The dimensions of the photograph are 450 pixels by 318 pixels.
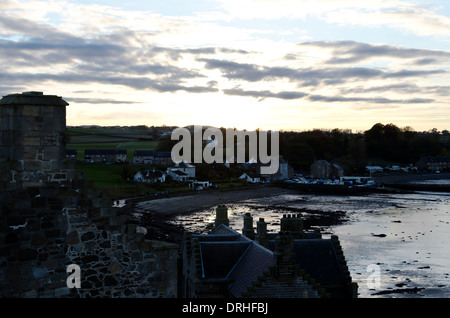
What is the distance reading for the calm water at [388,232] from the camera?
33531 mm

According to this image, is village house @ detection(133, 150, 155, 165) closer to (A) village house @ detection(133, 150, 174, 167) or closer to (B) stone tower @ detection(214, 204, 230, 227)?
(A) village house @ detection(133, 150, 174, 167)

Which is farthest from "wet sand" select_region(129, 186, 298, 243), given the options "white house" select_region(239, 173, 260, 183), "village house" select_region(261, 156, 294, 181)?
"village house" select_region(261, 156, 294, 181)

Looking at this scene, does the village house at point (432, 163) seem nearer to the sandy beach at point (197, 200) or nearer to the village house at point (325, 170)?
the village house at point (325, 170)

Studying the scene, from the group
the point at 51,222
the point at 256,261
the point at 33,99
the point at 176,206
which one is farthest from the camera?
the point at 176,206

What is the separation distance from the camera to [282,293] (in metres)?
14.7

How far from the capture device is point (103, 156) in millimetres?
140250

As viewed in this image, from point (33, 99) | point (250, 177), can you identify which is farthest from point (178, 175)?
point (33, 99)

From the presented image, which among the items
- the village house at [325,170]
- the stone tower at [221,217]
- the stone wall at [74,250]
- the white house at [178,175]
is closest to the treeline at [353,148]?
the village house at [325,170]

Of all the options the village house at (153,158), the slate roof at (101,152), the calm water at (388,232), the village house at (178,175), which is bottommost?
the calm water at (388,232)

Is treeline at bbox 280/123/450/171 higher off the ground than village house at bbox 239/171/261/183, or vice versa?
treeline at bbox 280/123/450/171

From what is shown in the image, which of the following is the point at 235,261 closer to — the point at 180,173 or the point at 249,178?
the point at 180,173

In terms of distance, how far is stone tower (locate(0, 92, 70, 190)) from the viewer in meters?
7.17

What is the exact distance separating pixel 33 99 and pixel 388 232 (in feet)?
172

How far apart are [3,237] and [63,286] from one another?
44.9 inches
